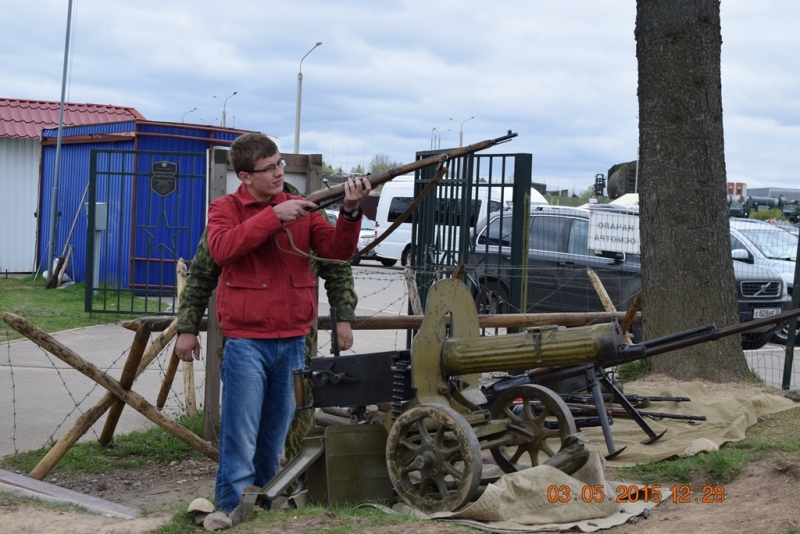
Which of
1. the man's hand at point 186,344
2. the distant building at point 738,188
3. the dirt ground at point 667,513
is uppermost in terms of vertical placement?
the distant building at point 738,188

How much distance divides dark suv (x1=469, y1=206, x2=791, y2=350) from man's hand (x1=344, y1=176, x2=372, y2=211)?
726cm

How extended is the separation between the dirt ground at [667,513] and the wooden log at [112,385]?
1.27 ft

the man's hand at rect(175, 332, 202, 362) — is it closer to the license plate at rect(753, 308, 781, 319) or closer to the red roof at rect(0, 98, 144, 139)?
the license plate at rect(753, 308, 781, 319)

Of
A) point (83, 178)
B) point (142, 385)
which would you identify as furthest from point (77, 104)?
point (142, 385)

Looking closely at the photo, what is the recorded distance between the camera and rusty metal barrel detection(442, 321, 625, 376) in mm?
4789

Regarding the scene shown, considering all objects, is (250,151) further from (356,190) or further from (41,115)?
(41,115)

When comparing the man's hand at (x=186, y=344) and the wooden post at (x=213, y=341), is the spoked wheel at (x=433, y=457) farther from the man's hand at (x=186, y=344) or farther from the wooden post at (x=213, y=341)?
the wooden post at (x=213, y=341)

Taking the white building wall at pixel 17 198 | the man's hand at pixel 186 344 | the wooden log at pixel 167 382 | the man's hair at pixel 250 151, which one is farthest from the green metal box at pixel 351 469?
the white building wall at pixel 17 198

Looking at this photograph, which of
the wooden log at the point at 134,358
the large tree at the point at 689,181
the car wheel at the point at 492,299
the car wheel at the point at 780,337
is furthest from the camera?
the car wheel at the point at 780,337

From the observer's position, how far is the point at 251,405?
4867mm

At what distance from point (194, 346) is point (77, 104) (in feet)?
61.2

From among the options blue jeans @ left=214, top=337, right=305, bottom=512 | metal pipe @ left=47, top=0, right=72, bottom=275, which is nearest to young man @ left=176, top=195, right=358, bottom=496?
blue jeans @ left=214, top=337, right=305, bottom=512

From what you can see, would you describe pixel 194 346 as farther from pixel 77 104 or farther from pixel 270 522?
pixel 77 104

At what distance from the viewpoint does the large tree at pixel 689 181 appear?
28.3ft
